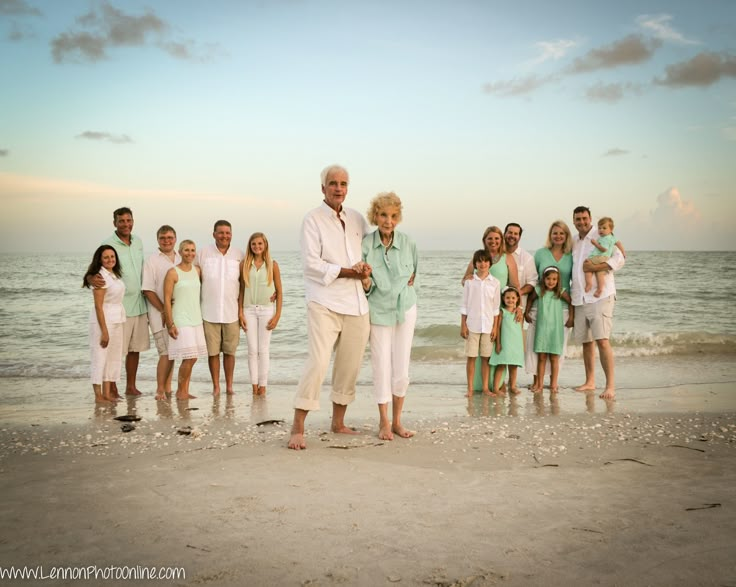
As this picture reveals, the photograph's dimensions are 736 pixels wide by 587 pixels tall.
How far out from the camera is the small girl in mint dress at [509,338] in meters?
7.53

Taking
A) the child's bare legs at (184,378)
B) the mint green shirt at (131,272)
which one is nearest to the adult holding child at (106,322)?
the mint green shirt at (131,272)

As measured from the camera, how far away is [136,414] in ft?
21.7

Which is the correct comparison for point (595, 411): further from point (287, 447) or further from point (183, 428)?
point (183, 428)

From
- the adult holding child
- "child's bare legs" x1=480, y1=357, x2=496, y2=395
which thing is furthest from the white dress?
"child's bare legs" x1=480, y1=357, x2=496, y2=395

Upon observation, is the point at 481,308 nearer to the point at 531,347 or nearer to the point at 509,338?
the point at 509,338

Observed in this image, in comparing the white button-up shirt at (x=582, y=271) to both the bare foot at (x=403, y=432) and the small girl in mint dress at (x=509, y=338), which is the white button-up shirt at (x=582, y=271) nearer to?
the small girl in mint dress at (x=509, y=338)

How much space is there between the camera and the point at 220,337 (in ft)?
25.3

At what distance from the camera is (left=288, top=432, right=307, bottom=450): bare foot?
16.5 feet

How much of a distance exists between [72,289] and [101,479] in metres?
25.8

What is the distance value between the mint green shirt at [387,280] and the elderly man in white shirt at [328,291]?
82 millimetres

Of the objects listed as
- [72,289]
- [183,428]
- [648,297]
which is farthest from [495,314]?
[72,289]

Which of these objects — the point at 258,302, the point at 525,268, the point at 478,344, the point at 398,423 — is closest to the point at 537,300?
the point at 525,268

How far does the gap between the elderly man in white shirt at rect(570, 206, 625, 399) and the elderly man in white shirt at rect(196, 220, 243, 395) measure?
402cm

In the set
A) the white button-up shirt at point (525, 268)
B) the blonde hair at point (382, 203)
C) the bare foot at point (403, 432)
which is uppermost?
the blonde hair at point (382, 203)
